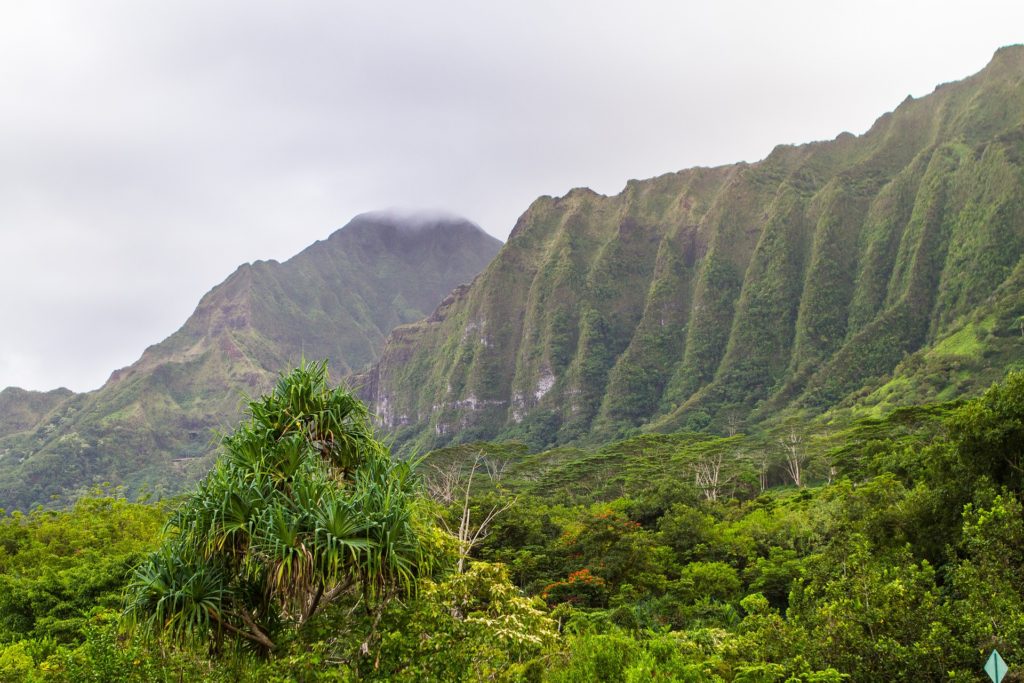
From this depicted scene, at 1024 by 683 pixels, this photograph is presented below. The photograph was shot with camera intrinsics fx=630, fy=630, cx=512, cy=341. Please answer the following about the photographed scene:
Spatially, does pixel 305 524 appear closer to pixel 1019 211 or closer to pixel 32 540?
Result: pixel 32 540

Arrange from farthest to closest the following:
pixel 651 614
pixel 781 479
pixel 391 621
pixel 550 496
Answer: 1. pixel 781 479
2. pixel 550 496
3. pixel 651 614
4. pixel 391 621

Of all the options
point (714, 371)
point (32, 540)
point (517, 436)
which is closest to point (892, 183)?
point (714, 371)

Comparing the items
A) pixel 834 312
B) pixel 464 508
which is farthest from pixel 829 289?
pixel 464 508

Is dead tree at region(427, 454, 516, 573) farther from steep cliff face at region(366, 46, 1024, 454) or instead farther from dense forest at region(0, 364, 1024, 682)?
steep cliff face at region(366, 46, 1024, 454)

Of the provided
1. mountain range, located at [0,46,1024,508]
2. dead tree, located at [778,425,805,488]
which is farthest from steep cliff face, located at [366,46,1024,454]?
dead tree, located at [778,425,805,488]

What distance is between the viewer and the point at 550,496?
55.0m

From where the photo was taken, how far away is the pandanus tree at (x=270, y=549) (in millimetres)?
8047

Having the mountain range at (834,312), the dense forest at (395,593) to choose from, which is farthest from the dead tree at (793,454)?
the dense forest at (395,593)

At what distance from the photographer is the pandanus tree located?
26.4ft

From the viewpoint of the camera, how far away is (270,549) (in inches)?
320

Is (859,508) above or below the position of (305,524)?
below

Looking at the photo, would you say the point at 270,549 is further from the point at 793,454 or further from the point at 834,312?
the point at 834,312

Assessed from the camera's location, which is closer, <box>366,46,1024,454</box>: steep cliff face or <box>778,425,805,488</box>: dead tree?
<box>778,425,805,488</box>: dead tree

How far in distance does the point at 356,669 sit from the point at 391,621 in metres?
0.74
